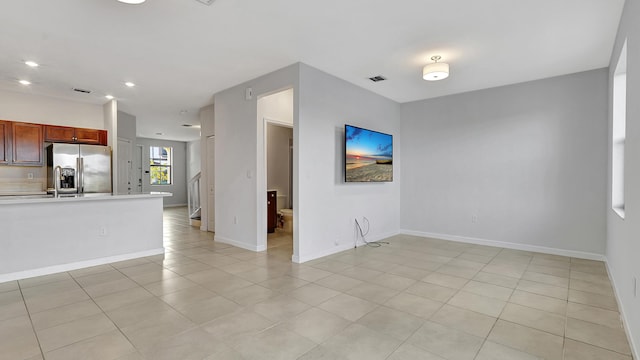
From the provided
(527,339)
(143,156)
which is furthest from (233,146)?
(143,156)

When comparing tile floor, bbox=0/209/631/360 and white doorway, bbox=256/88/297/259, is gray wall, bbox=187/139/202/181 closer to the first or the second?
white doorway, bbox=256/88/297/259

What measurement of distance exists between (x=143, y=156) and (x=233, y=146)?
26.5 feet

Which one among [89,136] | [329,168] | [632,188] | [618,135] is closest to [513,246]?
[618,135]

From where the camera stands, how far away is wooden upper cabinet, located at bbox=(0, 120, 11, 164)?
5.28m

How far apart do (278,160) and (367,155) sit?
2869 mm

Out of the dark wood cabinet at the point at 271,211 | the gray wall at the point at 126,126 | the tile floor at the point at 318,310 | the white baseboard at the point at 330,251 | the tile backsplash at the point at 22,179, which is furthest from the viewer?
the gray wall at the point at 126,126

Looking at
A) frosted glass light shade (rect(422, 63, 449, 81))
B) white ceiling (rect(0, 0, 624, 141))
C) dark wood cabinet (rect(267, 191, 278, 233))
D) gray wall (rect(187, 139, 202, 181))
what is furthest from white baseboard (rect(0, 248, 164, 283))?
gray wall (rect(187, 139, 202, 181))

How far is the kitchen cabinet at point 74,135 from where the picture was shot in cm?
572

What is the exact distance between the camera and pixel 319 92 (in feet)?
14.7

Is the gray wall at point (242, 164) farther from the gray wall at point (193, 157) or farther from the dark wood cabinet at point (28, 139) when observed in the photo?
the gray wall at point (193, 157)

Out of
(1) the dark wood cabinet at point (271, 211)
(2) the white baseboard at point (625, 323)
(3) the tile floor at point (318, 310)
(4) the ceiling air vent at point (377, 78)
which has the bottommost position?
(3) the tile floor at point (318, 310)

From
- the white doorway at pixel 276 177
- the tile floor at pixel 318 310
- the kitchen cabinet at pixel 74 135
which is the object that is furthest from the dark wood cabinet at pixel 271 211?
the kitchen cabinet at pixel 74 135

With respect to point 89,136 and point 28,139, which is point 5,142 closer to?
point 28,139

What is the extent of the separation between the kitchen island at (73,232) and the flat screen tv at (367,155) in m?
3.08
